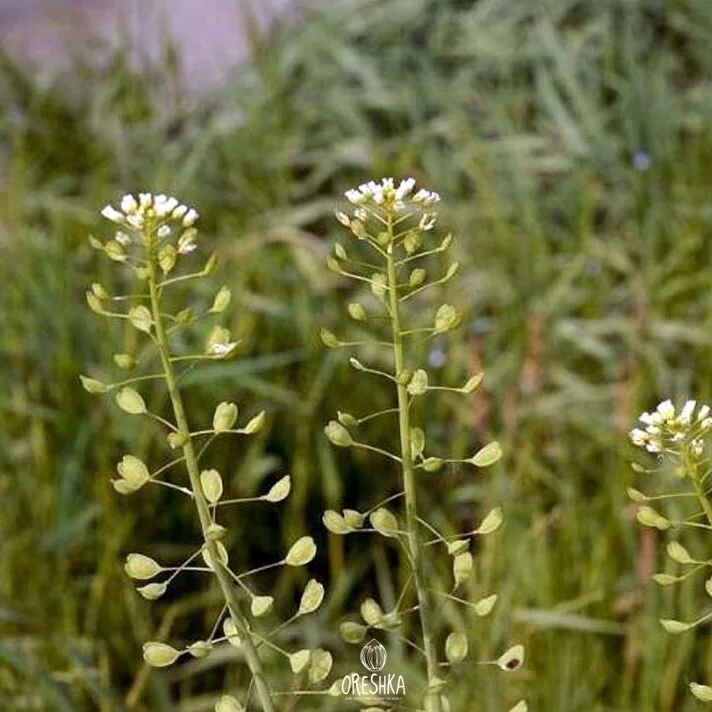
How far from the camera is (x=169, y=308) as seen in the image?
334 cm

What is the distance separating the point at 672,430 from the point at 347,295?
8.79ft

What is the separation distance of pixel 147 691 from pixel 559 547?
0.59 metres

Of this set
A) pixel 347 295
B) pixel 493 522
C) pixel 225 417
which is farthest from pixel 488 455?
pixel 347 295

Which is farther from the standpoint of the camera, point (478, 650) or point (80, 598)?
point (80, 598)

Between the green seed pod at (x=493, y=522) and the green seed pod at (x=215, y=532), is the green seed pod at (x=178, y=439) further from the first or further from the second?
the green seed pod at (x=493, y=522)

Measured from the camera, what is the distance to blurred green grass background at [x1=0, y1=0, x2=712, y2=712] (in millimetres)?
2463

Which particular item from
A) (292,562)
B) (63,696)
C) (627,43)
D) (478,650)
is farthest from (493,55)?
(292,562)

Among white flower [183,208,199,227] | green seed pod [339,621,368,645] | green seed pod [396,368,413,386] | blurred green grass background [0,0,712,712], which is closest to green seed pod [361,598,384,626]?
green seed pod [339,621,368,645]

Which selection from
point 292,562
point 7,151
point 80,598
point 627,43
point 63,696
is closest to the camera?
point 292,562

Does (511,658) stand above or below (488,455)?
below

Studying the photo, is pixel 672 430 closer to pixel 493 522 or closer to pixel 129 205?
pixel 493 522

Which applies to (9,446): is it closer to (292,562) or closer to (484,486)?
(484,486)

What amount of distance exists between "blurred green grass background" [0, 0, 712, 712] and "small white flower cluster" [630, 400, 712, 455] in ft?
3.54

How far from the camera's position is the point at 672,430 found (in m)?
0.95
